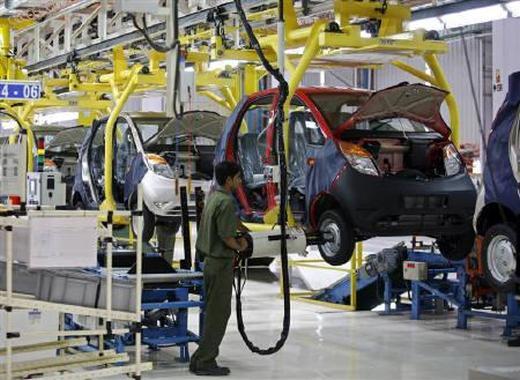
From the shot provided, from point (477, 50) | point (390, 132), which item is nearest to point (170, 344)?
point (390, 132)

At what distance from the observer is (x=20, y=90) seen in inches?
617

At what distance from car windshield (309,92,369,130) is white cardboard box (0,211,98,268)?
3.34 meters

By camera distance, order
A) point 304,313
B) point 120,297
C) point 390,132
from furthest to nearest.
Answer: point 304,313 → point 390,132 → point 120,297

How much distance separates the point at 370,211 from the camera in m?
8.55

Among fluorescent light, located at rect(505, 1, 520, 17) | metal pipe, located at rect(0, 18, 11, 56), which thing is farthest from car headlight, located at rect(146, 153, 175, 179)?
metal pipe, located at rect(0, 18, 11, 56)

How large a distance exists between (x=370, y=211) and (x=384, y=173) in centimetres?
38

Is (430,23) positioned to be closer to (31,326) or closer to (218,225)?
(218,225)

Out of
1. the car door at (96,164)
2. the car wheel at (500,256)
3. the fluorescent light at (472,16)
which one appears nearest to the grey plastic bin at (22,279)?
the car wheel at (500,256)

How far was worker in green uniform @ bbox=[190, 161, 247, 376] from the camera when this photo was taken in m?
8.47

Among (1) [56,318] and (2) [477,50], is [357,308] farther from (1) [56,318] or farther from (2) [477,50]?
(2) [477,50]

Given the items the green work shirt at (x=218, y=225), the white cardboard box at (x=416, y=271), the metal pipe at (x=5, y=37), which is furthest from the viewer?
the metal pipe at (x=5, y=37)

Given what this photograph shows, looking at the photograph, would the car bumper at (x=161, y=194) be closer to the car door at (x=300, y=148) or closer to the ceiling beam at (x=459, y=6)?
the car door at (x=300, y=148)

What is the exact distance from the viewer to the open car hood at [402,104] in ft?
28.1

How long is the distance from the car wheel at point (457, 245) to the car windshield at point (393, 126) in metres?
1.04
